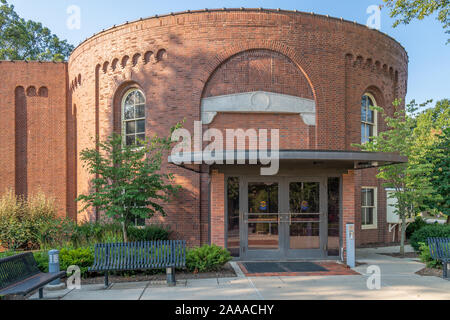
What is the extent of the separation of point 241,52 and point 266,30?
48.3 inches

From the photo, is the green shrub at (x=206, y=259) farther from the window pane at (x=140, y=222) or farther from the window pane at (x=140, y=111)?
the window pane at (x=140, y=111)

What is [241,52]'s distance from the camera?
13125mm

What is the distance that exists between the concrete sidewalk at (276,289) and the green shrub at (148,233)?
13.8 ft

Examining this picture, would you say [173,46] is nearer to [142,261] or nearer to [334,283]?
[142,261]

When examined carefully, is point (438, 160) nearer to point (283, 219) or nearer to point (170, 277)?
point (283, 219)

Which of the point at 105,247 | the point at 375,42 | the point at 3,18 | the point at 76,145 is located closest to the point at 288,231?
the point at 105,247

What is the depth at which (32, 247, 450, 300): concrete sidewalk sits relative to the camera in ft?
22.9

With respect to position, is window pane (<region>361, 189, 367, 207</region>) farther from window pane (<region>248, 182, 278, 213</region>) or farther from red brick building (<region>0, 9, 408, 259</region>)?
window pane (<region>248, 182, 278, 213</region>)

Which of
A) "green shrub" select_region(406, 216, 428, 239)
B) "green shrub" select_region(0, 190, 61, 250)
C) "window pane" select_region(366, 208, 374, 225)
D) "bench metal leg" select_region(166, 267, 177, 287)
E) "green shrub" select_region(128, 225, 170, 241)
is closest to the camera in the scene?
"bench metal leg" select_region(166, 267, 177, 287)

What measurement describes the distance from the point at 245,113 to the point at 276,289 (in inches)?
286

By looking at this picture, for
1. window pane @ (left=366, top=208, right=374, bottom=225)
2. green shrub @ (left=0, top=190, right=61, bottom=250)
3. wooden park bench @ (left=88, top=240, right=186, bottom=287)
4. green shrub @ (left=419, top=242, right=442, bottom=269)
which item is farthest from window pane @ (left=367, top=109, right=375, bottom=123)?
green shrub @ (left=0, top=190, right=61, bottom=250)

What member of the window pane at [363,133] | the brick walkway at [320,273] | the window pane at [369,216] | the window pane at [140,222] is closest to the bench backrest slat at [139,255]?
the brick walkway at [320,273]

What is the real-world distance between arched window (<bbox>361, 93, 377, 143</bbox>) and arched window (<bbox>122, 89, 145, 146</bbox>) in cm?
929

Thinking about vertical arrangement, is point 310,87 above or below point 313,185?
above
